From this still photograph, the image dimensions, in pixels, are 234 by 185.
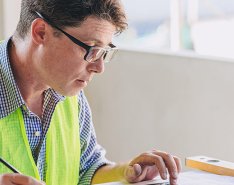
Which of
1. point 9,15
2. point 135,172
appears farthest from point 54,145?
point 9,15

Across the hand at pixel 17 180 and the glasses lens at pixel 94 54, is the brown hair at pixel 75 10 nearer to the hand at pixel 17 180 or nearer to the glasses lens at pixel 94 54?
the glasses lens at pixel 94 54

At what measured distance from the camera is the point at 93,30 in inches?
57.9

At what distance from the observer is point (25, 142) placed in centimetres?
150

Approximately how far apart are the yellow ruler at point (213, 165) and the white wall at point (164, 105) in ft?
3.36

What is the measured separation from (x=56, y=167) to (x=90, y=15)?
1.50 feet

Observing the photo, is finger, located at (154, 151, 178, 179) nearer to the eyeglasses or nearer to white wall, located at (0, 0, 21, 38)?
the eyeglasses

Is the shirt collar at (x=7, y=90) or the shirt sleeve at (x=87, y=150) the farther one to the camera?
the shirt sleeve at (x=87, y=150)

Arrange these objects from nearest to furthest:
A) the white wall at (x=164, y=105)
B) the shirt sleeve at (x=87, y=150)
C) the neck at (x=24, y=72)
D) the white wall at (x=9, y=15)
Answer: the neck at (x=24, y=72), the shirt sleeve at (x=87, y=150), the white wall at (x=164, y=105), the white wall at (x=9, y=15)

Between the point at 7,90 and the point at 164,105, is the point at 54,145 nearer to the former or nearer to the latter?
the point at 7,90

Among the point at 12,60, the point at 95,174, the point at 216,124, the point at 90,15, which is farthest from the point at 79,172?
the point at 216,124

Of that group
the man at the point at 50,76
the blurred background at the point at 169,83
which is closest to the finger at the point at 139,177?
the man at the point at 50,76

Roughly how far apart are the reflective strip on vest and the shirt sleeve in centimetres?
3

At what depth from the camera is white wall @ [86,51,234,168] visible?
103 inches

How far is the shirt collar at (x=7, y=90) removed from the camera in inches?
58.8
